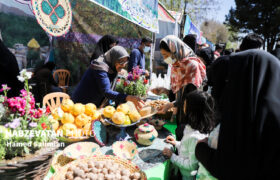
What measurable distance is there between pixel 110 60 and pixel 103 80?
0.95ft

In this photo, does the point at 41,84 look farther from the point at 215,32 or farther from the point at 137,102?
the point at 215,32

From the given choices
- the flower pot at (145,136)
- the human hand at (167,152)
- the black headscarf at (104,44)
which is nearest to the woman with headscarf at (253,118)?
the human hand at (167,152)

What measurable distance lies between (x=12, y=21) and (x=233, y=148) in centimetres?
452

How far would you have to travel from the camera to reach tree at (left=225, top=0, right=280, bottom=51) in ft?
52.3

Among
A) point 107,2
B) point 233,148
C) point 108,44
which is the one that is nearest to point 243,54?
point 233,148

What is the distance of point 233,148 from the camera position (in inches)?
34.4

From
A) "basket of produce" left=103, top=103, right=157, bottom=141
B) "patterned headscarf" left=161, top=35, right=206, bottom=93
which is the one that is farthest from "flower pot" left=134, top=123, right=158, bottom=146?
"patterned headscarf" left=161, top=35, right=206, bottom=93

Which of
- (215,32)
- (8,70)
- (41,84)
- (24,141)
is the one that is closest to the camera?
(24,141)

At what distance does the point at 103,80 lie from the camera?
216cm

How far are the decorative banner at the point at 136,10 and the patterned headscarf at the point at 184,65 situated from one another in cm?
105

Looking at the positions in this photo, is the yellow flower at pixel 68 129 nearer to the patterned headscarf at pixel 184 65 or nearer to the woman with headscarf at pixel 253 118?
the woman with headscarf at pixel 253 118

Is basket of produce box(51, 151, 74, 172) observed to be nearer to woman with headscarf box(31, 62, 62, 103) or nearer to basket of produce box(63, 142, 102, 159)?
basket of produce box(63, 142, 102, 159)

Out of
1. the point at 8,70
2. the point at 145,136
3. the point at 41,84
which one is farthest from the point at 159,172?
the point at 41,84

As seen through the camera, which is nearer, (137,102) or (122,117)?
(122,117)
